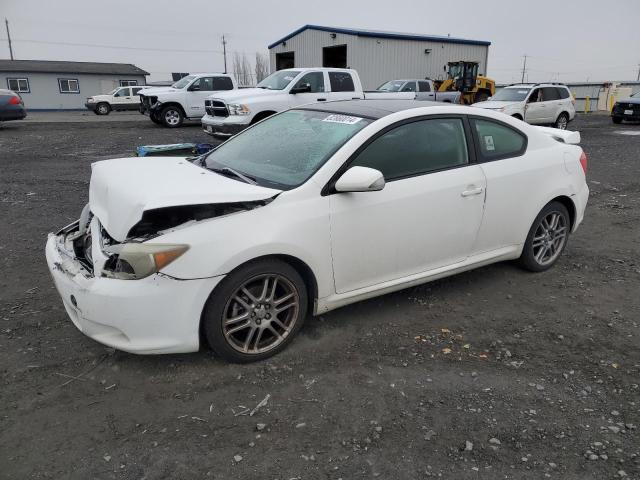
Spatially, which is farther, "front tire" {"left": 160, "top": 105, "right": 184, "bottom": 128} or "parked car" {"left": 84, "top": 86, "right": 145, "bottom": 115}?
"parked car" {"left": 84, "top": 86, "right": 145, "bottom": 115}

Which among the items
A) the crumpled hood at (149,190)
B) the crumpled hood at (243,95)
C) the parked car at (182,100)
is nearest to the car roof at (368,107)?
the crumpled hood at (149,190)

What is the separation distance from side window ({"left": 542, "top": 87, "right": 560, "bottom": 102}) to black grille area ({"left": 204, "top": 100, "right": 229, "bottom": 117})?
434 inches

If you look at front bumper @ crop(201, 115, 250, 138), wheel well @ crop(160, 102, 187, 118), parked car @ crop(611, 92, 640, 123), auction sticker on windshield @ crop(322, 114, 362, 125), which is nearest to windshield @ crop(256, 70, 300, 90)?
front bumper @ crop(201, 115, 250, 138)

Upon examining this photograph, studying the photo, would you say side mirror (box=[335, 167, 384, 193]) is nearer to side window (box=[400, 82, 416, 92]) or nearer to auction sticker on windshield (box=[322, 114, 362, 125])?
auction sticker on windshield (box=[322, 114, 362, 125])

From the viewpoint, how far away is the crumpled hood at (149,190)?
2.88 meters

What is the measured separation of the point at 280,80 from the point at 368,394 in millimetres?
12153

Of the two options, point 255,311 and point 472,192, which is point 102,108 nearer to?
point 472,192

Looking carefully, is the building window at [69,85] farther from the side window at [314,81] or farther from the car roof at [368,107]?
the car roof at [368,107]

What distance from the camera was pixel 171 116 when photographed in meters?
18.3

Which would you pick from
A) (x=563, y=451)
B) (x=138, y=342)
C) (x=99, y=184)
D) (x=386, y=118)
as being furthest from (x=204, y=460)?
(x=386, y=118)

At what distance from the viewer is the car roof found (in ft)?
12.2

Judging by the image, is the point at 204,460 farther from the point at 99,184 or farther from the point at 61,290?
the point at 99,184

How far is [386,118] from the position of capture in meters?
3.60

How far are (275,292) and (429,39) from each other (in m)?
31.6
